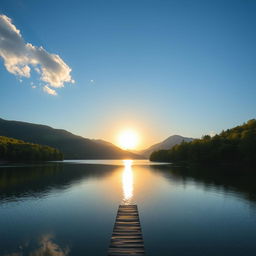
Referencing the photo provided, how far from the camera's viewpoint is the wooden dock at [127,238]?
20.9 meters

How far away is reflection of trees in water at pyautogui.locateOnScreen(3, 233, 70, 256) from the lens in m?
21.5

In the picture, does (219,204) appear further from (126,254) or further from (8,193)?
(8,193)

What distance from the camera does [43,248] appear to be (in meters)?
22.9

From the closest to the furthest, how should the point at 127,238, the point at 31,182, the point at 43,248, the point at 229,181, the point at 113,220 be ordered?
the point at 43,248 → the point at 127,238 → the point at 113,220 → the point at 31,182 → the point at 229,181

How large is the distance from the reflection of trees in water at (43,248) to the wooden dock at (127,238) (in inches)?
206

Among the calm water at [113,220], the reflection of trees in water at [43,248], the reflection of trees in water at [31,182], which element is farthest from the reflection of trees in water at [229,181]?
the reflection of trees in water at [31,182]

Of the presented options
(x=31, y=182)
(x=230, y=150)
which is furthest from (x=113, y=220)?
(x=230, y=150)

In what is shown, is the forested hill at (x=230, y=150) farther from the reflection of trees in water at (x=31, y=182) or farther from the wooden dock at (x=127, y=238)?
the wooden dock at (x=127, y=238)

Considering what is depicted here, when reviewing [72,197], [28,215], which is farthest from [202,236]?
[72,197]

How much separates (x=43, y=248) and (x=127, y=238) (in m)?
9.28

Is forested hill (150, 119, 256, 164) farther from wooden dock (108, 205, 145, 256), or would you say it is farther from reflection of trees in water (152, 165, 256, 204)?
wooden dock (108, 205, 145, 256)

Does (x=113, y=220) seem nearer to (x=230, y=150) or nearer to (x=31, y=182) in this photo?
(x=31, y=182)

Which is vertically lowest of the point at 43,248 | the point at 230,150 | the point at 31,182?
the point at 43,248

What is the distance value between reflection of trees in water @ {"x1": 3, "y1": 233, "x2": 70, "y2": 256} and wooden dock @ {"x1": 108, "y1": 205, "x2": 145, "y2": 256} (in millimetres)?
5220
